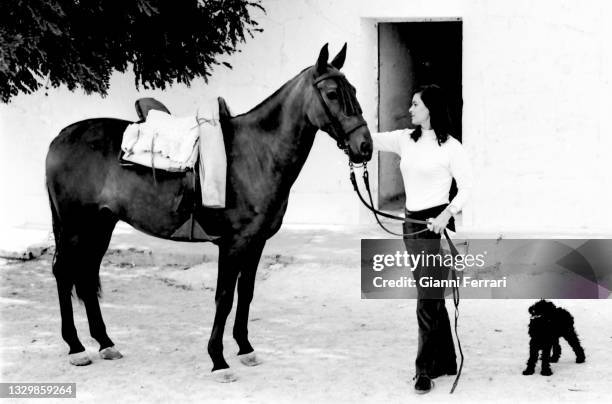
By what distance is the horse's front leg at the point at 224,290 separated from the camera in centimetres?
516

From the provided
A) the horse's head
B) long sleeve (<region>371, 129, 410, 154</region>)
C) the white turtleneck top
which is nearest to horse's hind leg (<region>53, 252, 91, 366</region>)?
the horse's head

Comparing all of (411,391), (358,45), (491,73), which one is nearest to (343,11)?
(358,45)

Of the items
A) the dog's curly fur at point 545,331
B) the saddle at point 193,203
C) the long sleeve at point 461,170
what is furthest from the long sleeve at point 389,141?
the dog's curly fur at point 545,331

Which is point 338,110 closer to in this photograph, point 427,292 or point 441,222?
point 441,222

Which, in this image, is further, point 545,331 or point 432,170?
point 545,331

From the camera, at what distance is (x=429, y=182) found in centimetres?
490

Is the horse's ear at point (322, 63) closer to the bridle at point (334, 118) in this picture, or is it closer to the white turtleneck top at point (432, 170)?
the bridle at point (334, 118)

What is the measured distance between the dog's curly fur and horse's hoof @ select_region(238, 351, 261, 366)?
1.58m

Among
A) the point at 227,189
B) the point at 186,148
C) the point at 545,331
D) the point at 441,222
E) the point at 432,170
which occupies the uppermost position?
the point at 186,148

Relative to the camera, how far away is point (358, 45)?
30.6ft

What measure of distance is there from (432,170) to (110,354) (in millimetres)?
2326

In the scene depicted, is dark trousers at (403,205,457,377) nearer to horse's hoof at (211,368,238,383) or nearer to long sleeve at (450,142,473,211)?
long sleeve at (450,142,473,211)

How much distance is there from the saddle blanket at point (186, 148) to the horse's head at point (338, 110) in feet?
2.03

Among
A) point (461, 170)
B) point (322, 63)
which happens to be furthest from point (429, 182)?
point (322, 63)
